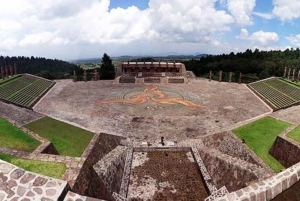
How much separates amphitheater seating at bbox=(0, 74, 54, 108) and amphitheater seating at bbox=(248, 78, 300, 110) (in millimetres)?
26023

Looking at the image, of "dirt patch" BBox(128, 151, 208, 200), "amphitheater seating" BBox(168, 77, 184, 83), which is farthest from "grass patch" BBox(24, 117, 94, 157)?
"amphitheater seating" BBox(168, 77, 184, 83)

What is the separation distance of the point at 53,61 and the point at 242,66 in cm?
7111

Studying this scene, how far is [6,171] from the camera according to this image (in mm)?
6148

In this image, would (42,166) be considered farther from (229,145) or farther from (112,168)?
(229,145)

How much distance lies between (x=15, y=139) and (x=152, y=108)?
1459 centimetres

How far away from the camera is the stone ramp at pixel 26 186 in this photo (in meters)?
5.85

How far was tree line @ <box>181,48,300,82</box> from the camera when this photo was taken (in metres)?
56.5

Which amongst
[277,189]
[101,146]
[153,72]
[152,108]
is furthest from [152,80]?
[277,189]

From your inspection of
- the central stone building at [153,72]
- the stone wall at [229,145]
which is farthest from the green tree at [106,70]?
the stone wall at [229,145]

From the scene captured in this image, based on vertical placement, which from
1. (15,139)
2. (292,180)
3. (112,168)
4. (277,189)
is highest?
(292,180)

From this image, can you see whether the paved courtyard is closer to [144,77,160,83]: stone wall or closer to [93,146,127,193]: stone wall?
[144,77,160,83]: stone wall

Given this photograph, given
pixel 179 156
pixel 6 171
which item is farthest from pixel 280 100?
pixel 6 171

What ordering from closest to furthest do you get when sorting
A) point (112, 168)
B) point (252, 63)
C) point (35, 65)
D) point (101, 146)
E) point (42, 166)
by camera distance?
point (42, 166) → point (112, 168) → point (101, 146) → point (252, 63) → point (35, 65)

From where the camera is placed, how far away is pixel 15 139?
45.6 ft
